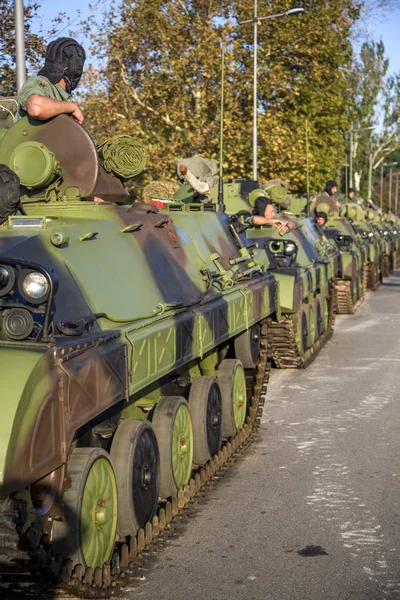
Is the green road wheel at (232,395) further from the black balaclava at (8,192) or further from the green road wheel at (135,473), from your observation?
the black balaclava at (8,192)

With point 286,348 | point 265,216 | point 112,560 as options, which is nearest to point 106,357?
point 112,560

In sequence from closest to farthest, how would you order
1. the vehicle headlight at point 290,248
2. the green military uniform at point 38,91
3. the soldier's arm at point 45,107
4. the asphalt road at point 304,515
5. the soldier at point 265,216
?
the asphalt road at point 304,515 → the soldier's arm at point 45,107 → the green military uniform at point 38,91 → the vehicle headlight at point 290,248 → the soldier at point 265,216

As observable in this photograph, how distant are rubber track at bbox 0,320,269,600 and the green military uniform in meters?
2.99

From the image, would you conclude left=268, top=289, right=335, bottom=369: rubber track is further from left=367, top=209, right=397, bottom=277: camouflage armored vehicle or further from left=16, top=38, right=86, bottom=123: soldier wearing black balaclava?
left=367, top=209, right=397, bottom=277: camouflage armored vehicle

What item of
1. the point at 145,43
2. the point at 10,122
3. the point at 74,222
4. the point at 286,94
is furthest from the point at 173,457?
the point at 286,94

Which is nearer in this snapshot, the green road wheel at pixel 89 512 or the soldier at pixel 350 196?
the green road wheel at pixel 89 512

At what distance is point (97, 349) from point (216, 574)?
5.43ft

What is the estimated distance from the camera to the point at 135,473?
645 cm

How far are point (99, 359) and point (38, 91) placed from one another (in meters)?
2.90

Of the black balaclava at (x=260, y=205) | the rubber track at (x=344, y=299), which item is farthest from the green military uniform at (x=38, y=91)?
the rubber track at (x=344, y=299)

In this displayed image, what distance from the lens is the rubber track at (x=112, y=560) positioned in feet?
16.5

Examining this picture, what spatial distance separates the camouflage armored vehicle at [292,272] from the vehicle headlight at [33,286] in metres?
5.54

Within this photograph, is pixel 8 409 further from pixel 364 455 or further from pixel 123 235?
pixel 364 455

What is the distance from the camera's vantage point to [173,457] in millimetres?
7348
